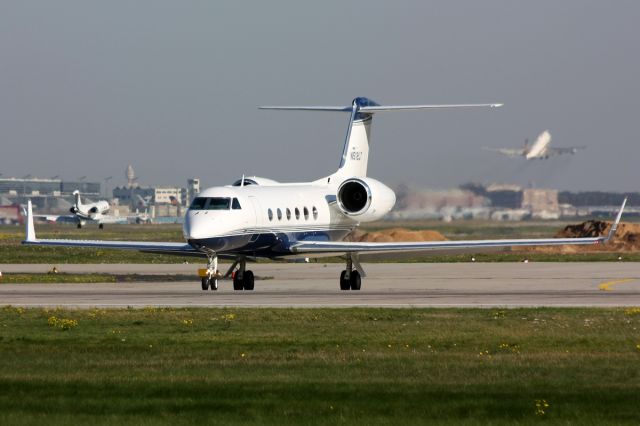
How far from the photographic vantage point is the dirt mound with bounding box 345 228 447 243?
73.6 m

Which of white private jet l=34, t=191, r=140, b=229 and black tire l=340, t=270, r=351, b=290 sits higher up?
white private jet l=34, t=191, r=140, b=229

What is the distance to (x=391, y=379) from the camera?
16.8m

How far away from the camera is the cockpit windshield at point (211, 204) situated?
3722cm

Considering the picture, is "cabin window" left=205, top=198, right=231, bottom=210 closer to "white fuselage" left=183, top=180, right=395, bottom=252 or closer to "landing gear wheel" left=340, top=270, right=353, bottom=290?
"white fuselage" left=183, top=180, right=395, bottom=252

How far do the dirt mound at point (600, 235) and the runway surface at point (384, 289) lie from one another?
54.5 feet

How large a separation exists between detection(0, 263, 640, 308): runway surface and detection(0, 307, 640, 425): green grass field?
374 centimetres

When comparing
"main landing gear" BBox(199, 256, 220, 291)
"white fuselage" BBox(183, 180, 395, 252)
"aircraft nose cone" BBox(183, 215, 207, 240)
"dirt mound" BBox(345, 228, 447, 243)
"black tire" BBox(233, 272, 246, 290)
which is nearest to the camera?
"aircraft nose cone" BBox(183, 215, 207, 240)

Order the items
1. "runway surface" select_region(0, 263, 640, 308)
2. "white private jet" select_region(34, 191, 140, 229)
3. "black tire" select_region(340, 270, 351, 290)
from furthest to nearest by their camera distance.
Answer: "white private jet" select_region(34, 191, 140, 229) → "black tire" select_region(340, 270, 351, 290) → "runway surface" select_region(0, 263, 640, 308)

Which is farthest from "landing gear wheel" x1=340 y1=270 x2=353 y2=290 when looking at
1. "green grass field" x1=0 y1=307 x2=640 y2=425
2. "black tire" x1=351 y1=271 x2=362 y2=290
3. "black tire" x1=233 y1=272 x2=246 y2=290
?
"green grass field" x1=0 y1=307 x2=640 y2=425

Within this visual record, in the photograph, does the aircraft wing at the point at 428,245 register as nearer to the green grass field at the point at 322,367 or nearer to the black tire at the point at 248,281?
the black tire at the point at 248,281

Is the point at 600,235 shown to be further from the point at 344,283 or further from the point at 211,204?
the point at 211,204

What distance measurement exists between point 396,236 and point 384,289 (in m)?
36.5

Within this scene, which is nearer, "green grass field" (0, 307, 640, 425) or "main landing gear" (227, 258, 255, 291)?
"green grass field" (0, 307, 640, 425)

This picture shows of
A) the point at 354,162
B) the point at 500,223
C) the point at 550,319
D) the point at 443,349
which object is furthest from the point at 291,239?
the point at 500,223
